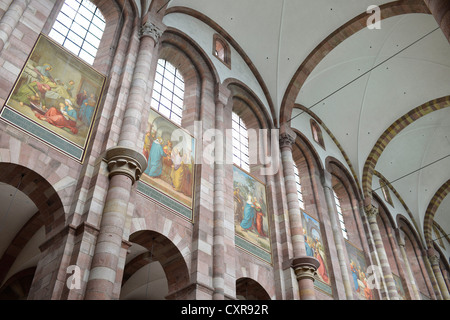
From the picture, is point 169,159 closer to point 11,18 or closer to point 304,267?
point 11,18

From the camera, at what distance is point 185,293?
9562mm

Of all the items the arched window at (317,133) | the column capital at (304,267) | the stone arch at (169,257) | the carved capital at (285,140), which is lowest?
the stone arch at (169,257)

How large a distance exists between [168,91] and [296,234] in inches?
229

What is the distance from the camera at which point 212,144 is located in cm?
1262

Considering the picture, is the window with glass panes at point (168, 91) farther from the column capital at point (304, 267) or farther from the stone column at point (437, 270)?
the stone column at point (437, 270)

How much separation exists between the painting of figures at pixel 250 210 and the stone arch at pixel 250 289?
42.8 inches

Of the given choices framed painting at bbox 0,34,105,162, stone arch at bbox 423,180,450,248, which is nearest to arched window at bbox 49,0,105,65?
framed painting at bbox 0,34,105,162

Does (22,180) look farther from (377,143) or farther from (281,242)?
(377,143)

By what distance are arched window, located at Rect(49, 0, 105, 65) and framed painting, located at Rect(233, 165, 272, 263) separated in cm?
540

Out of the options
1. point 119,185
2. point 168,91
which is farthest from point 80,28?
point 119,185

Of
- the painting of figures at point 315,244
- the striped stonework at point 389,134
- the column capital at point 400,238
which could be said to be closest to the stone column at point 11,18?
the painting of figures at point 315,244

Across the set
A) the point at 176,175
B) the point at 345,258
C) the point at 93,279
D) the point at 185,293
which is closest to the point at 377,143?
the point at 345,258

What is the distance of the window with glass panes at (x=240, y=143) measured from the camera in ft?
47.0

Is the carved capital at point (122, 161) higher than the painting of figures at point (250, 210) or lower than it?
lower
